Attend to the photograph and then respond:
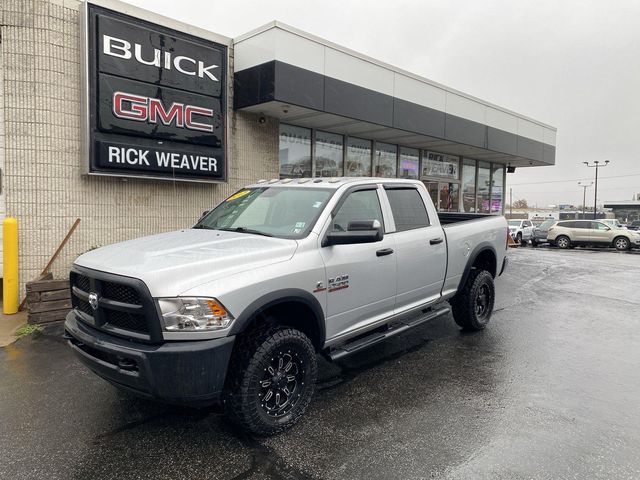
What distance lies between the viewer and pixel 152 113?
26.7 ft

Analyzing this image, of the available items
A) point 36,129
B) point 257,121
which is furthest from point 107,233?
point 257,121

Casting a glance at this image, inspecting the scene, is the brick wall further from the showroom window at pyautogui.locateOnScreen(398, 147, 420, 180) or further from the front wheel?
the front wheel

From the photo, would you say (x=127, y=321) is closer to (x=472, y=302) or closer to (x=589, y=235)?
(x=472, y=302)

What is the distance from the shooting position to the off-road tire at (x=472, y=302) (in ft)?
19.5

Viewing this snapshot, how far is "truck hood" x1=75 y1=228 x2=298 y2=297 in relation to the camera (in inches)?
116

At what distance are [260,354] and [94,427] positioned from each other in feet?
4.88

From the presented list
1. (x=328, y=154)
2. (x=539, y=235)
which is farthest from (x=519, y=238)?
(x=328, y=154)

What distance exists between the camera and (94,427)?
3.47m

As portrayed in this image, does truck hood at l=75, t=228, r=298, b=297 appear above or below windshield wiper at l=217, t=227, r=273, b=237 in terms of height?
below

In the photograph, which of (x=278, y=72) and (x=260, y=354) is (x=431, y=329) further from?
(x=278, y=72)

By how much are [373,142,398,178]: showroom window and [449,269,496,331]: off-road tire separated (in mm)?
8043

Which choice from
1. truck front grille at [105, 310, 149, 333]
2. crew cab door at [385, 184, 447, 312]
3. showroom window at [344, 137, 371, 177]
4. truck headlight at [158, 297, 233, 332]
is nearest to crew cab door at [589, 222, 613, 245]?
showroom window at [344, 137, 371, 177]

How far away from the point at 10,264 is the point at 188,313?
5321 mm

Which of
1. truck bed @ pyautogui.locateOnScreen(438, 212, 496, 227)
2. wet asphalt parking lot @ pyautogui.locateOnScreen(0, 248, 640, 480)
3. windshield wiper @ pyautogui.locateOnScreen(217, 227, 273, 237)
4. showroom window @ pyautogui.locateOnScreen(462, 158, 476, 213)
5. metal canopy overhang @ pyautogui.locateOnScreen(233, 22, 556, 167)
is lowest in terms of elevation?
wet asphalt parking lot @ pyautogui.locateOnScreen(0, 248, 640, 480)
